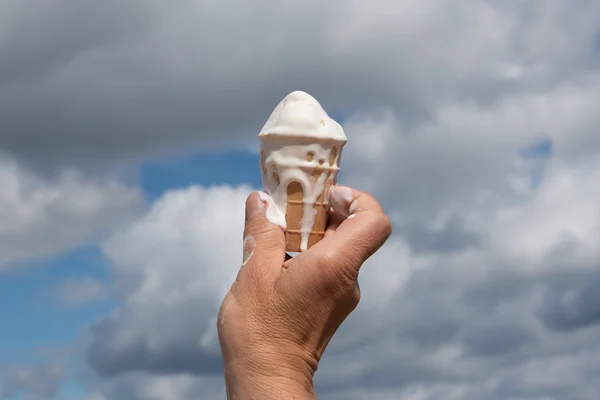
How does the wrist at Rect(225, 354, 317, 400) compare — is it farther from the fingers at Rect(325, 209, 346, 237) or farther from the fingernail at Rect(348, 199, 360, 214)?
the fingers at Rect(325, 209, 346, 237)

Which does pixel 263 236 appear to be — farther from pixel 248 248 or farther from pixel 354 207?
pixel 354 207

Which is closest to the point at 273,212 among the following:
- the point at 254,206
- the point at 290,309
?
the point at 254,206

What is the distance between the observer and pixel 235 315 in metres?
7.63

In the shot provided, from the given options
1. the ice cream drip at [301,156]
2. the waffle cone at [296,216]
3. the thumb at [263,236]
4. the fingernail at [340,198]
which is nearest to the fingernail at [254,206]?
the thumb at [263,236]

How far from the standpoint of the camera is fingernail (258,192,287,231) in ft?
27.1

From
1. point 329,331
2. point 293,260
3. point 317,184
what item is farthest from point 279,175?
point 329,331

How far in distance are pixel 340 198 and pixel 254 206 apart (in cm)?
89

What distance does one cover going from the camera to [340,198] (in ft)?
27.4

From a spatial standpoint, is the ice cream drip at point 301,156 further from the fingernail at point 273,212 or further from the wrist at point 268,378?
the wrist at point 268,378

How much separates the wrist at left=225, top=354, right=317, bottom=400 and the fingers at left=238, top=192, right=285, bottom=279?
2.65 feet

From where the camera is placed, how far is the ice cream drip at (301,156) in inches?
329

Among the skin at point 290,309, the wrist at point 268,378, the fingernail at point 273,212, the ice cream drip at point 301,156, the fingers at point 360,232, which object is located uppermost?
the ice cream drip at point 301,156

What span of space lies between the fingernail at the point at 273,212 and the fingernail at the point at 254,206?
45 millimetres

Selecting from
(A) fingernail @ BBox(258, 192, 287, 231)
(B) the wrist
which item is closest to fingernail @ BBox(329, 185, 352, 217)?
(A) fingernail @ BBox(258, 192, 287, 231)
